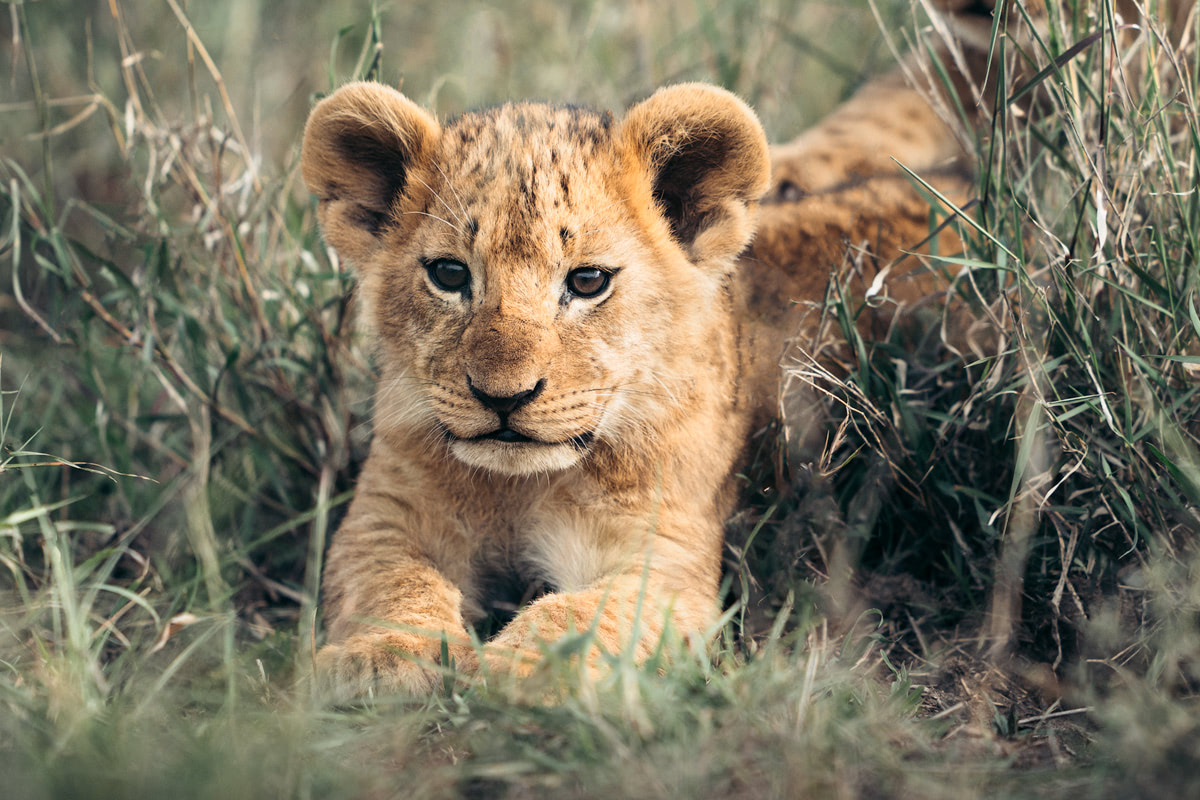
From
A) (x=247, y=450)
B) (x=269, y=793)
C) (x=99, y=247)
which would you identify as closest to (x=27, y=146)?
(x=99, y=247)

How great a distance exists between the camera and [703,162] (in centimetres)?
287

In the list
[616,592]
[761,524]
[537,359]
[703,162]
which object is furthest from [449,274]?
[761,524]

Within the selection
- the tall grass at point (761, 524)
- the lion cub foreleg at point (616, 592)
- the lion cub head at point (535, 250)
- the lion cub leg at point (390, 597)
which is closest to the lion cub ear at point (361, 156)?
the lion cub head at point (535, 250)

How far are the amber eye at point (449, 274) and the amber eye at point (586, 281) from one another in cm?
28

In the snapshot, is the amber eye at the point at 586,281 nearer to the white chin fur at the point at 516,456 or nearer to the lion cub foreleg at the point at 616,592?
the white chin fur at the point at 516,456

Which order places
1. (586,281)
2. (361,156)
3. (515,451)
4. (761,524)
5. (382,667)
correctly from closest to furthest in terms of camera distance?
(382,667) → (515,451) → (586,281) → (761,524) → (361,156)

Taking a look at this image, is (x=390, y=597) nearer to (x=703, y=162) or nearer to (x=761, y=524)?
(x=761, y=524)

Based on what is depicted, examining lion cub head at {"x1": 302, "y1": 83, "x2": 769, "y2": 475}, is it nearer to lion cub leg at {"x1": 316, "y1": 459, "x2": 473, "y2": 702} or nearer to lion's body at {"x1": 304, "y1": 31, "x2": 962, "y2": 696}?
lion's body at {"x1": 304, "y1": 31, "x2": 962, "y2": 696}

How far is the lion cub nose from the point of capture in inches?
96.6

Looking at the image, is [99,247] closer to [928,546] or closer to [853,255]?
[853,255]

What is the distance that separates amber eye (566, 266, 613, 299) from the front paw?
959 mm

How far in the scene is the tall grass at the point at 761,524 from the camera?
1.86m

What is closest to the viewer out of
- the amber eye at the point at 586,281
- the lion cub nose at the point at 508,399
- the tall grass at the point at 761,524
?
the tall grass at the point at 761,524

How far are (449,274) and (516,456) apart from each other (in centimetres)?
54
